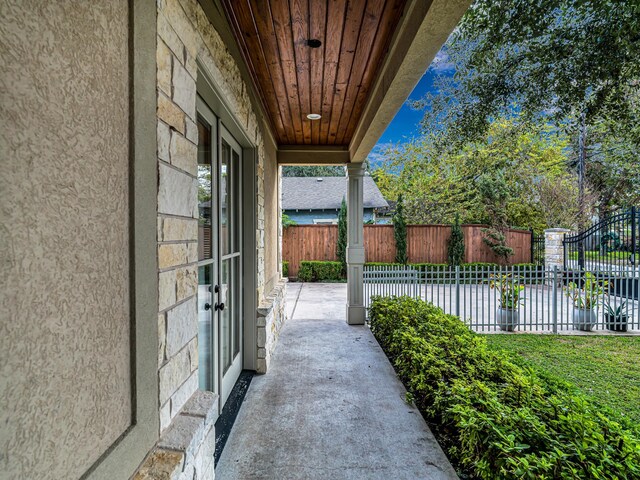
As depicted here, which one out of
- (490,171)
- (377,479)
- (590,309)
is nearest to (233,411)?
(377,479)

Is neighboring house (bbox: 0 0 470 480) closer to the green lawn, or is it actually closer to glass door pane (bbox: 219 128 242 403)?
glass door pane (bbox: 219 128 242 403)

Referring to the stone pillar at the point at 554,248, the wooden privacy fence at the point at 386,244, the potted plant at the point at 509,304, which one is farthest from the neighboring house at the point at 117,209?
the stone pillar at the point at 554,248

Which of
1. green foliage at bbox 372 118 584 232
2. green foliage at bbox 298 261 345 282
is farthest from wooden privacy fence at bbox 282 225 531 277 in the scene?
green foliage at bbox 372 118 584 232

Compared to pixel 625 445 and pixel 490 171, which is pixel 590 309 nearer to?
pixel 625 445

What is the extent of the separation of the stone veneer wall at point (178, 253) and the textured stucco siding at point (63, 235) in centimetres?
24

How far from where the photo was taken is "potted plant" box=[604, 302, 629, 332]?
5416mm

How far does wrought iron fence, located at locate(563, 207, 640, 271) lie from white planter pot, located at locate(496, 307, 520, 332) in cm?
349

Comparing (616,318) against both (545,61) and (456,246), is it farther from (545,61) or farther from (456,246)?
(456,246)

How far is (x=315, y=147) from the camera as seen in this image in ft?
18.0

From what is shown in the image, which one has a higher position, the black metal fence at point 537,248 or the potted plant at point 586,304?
the black metal fence at point 537,248

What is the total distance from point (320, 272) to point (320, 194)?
217 inches

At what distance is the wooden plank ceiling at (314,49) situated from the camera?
2.13 m

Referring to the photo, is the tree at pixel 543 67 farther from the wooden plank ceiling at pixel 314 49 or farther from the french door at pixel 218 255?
the french door at pixel 218 255

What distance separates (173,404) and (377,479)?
1385mm
